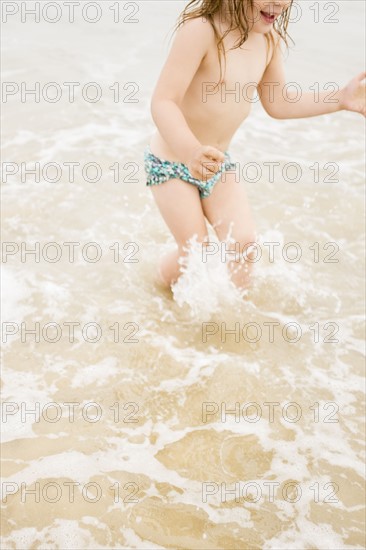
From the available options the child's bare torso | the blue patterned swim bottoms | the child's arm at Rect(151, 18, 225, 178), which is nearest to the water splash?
the blue patterned swim bottoms

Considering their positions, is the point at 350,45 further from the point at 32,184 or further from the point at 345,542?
the point at 345,542

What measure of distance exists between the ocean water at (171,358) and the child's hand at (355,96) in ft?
3.30

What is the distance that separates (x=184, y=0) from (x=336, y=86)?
5379 mm

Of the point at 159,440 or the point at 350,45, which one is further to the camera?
the point at 350,45

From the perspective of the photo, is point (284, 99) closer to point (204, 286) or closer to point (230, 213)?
point (230, 213)

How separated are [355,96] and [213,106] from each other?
719 millimetres

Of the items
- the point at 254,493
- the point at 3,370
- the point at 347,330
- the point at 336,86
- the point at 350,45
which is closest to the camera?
the point at 254,493

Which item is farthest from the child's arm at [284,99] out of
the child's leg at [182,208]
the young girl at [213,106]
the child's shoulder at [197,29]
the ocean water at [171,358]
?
the ocean water at [171,358]

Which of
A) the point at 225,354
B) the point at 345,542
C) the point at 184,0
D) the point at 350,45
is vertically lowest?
the point at 345,542

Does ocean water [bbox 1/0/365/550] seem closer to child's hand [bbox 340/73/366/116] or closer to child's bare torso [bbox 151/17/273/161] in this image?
child's bare torso [bbox 151/17/273/161]

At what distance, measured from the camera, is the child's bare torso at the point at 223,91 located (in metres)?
3.31

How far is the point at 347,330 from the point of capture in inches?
143

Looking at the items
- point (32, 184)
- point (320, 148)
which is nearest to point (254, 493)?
point (32, 184)

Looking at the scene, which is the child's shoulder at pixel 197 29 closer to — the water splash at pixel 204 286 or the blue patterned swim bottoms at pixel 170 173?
the blue patterned swim bottoms at pixel 170 173
